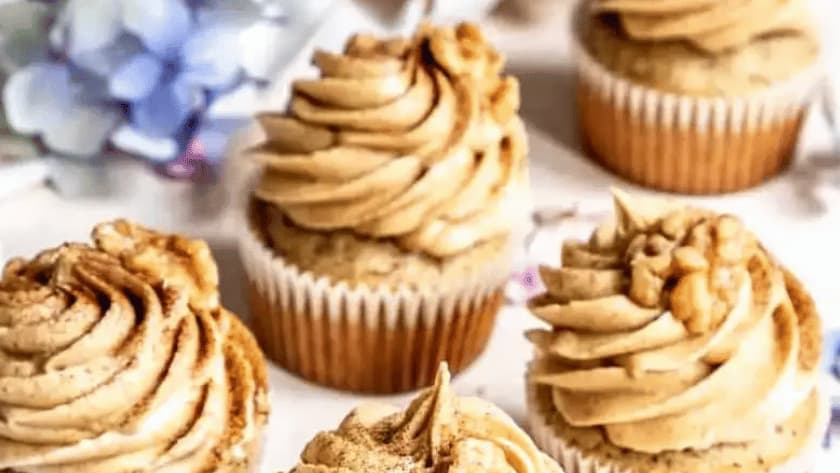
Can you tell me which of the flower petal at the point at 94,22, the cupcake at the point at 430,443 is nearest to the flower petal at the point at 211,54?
the flower petal at the point at 94,22

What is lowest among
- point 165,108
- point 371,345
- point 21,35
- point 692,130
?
point 371,345

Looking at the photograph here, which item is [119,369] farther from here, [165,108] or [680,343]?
[165,108]

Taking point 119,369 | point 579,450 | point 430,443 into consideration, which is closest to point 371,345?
point 579,450

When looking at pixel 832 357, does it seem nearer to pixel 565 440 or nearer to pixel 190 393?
pixel 565 440

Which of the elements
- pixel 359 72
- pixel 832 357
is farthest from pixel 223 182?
pixel 832 357

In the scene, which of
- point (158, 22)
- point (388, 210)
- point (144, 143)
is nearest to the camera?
point (388, 210)

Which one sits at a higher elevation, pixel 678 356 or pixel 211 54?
pixel 211 54
